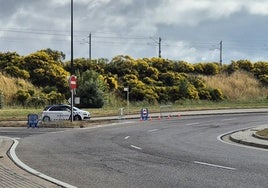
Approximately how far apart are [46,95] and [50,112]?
1748 cm

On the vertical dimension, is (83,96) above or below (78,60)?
below

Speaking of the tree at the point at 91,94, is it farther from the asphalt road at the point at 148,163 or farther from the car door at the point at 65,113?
the asphalt road at the point at 148,163

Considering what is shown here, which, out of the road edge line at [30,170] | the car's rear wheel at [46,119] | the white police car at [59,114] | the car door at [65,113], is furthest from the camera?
the car door at [65,113]

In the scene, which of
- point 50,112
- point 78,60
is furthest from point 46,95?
point 50,112

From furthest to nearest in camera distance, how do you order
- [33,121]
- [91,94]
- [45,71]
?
1. [45,71]
2. [91,94]
3. [33,121]

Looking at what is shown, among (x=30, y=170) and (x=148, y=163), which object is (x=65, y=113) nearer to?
(x=148, y=163)

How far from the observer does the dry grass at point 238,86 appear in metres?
73.3

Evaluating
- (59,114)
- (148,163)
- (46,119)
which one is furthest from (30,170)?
(59,114)

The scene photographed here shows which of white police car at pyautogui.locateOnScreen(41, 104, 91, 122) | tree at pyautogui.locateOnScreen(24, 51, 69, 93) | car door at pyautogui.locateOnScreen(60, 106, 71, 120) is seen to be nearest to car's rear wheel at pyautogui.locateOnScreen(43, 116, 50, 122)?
white police car at pyautogui.locateOnScreen(41, 104, 91, 122)

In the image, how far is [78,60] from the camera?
2687 inches

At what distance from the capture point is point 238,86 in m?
75.5

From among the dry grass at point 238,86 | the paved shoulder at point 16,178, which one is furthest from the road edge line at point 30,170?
the dry grass at point 238,86

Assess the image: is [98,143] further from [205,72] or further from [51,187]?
[205,72]

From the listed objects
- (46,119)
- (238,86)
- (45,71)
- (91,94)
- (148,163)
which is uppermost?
(45,71)
